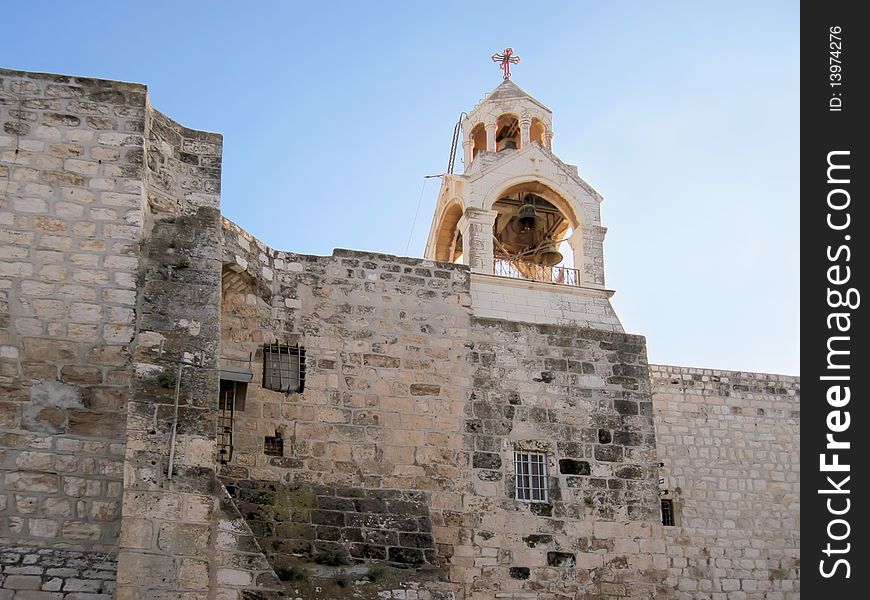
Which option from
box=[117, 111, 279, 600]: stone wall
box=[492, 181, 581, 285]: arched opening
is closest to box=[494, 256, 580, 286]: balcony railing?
box=[492, 181, 581, 285]: arched opening

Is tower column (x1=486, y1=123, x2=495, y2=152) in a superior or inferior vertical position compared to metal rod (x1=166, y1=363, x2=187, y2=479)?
superior

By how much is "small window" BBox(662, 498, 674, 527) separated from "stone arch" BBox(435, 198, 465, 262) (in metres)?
4.25

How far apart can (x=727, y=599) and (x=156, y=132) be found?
362 inches

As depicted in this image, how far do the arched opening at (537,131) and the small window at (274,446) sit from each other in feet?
19.5

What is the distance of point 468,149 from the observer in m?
14.3

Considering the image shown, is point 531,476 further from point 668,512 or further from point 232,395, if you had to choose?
point 668,512

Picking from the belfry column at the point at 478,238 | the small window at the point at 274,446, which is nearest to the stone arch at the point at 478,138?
the belfry column at the point at 478,238

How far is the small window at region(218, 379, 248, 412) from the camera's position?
400 inches

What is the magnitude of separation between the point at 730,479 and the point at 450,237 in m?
4.95

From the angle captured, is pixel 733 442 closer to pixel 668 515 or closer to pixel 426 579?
pixel 668 515

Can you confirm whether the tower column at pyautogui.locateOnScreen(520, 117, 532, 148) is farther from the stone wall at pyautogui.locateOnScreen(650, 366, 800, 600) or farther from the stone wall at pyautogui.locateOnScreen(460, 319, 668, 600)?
the stone wall at pyautogui.locateOnScreen(650, 366, 800, 600)

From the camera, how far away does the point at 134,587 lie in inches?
272
